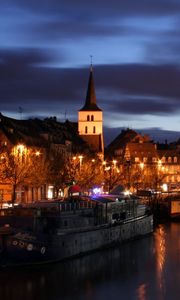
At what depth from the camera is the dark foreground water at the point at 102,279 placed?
55719 millimetres

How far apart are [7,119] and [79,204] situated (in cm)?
6823

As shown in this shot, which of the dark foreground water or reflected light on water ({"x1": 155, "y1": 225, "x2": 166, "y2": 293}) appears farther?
reflected light on water ({"x1": 155, "y1": 225, "x2": 166, "y2": 293})

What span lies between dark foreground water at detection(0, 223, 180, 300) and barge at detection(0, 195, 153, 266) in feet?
3.82

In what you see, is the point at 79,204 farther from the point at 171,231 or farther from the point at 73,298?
the point at 171,231

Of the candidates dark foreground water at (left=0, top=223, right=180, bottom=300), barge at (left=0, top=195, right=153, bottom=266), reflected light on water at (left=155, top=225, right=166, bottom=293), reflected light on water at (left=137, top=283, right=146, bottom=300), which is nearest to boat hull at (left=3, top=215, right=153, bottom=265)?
barge at (left=0, top=195, right=153, bottom=266)

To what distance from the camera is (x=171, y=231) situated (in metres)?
99.5

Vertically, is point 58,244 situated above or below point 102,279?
above

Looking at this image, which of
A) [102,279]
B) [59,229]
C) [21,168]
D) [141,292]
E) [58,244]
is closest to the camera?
[141,292]

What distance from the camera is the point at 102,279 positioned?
6162cm

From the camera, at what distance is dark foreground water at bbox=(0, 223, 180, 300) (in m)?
55.7

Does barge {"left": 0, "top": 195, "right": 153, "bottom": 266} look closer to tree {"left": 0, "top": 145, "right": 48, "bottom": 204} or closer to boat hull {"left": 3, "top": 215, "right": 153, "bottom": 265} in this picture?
boat hull {"left": 3, "top": 215, "right": 153, "bottom": 265}

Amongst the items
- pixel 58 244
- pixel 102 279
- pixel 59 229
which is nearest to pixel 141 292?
pixel 102 279

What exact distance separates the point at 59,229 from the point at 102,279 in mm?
7391

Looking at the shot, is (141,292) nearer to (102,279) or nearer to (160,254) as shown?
(102,279)
